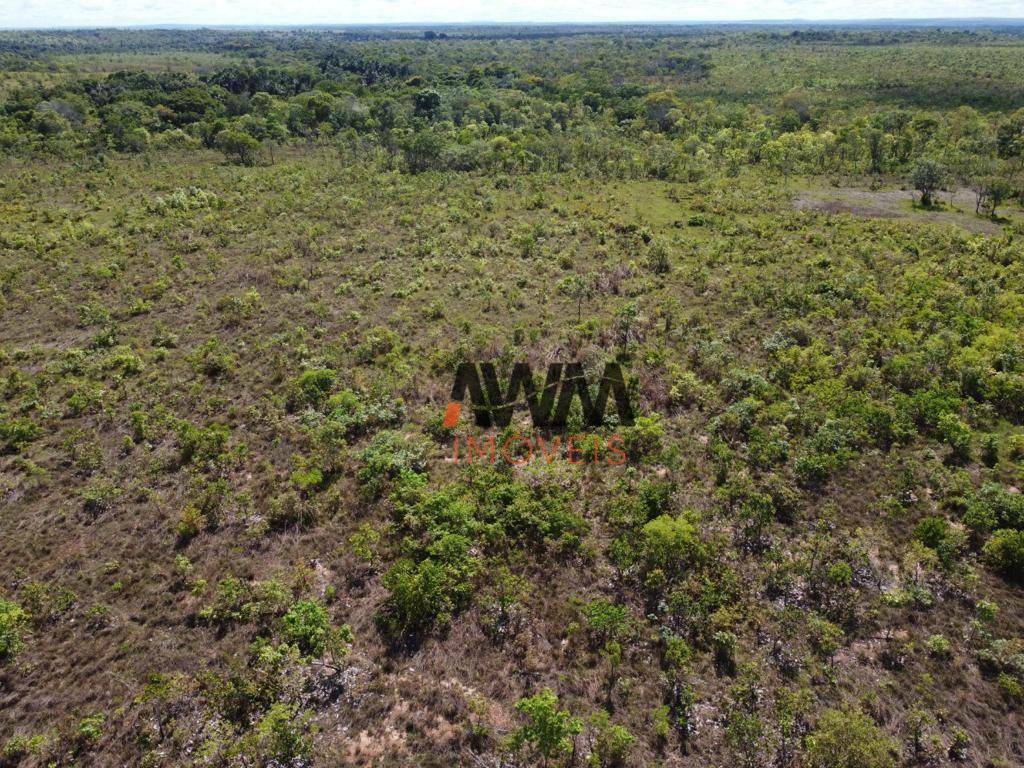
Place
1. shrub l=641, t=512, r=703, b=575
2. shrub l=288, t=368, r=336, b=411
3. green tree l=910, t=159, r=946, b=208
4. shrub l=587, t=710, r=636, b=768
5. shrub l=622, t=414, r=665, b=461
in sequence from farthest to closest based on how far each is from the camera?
green tree l=910, t=159, r=946, b=208 → shrub l=288, t=368, r=336, b=411 → shrub l=622, t=414, r=665, b=461 → shrub l=641, t=512, r=703, b=575 → shrub l=587, t=710, r=636, b=768

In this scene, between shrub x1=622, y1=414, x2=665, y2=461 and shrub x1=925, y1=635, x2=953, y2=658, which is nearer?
shrub x1=925, y1=635, x2=953, y2=658

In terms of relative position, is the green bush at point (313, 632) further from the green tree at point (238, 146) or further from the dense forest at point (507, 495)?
the green tree at point (238, 146)

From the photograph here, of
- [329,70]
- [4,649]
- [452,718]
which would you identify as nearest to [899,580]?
[452,718]

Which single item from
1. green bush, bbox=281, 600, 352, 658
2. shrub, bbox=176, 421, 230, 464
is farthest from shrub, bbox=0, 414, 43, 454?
green bush, bbox=281, 600, 352, 658

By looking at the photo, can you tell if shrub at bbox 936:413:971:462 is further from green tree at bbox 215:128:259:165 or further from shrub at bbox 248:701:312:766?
green tree at bbox 215:128:259:165

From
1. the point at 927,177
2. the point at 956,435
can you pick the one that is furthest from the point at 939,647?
the point at 927,177

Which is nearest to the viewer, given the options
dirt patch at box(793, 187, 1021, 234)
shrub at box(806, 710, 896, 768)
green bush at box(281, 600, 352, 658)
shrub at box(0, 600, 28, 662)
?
shrub at box(806, 710, 896, 768)

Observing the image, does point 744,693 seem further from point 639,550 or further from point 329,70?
point 329,70

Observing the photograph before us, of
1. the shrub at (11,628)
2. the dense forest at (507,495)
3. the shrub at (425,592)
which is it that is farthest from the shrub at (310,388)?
the shrub at (11,628)
